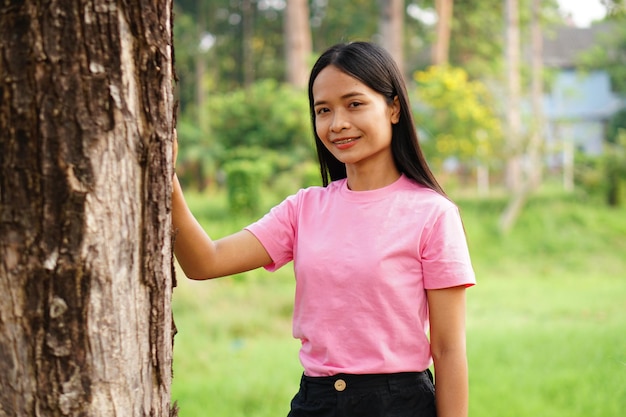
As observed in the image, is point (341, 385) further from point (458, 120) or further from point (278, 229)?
point (458, 120)

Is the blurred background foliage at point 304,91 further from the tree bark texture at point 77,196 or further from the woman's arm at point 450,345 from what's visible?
the tree bark texture at point 77,196

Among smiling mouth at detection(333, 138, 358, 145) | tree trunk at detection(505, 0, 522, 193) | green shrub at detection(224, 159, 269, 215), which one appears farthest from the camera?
tree trunk at detection(505, 0, 522, 193)

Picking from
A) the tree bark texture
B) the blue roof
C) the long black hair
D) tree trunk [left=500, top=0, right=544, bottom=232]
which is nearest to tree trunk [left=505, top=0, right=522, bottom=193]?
tree trunk [left=500, top=0, right=544, bottom=232]

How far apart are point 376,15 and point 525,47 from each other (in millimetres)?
7090

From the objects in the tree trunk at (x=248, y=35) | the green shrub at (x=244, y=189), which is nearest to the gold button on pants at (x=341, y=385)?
the green shrub at (x=244, y=189)

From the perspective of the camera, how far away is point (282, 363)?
5.62 metres

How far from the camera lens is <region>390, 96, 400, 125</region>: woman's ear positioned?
6.56 ft

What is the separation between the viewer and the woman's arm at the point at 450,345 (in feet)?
6.11

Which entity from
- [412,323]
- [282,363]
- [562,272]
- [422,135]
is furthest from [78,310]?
[422,135]

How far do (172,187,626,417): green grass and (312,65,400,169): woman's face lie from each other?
1054 mm

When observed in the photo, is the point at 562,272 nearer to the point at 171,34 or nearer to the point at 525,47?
the point at 171,34

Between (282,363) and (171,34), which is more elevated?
(171,34)

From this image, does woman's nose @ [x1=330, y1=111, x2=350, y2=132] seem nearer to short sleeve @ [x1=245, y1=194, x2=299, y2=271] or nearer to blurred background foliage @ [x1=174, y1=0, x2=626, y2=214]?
short sleeve @ [x1=245, y1=194, x2=299, y2=271]

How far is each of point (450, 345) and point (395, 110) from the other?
0.55 meters
